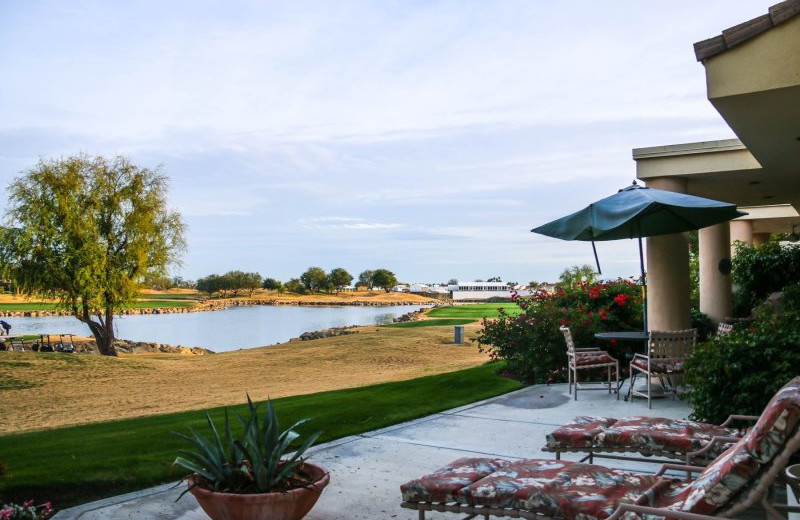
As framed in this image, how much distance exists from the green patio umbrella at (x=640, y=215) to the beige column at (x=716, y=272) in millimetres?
5500

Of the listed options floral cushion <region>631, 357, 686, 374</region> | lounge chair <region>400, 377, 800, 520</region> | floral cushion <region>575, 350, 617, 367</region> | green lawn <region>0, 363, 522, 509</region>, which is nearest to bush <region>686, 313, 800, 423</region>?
floral cushion <region>631, 357, 686, 374</region>

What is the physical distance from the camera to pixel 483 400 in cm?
909

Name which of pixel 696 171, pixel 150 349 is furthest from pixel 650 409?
pixel 150 349

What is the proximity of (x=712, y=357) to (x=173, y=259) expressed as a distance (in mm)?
27569

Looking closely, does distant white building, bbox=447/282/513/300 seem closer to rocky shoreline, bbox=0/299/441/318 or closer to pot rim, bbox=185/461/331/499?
rocky shoreline, bbox=0/299/441/318

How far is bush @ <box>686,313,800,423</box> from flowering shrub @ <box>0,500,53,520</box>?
18.3 feet

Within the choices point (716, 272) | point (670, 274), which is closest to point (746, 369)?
point (670, 274)

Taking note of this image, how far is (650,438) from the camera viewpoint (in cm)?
439

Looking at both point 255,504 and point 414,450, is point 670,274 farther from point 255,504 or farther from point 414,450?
point 255,504

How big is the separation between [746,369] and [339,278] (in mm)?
115966

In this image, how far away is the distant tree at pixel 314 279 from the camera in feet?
401

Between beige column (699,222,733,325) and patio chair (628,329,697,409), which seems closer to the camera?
patio chair (628,329,697,409)

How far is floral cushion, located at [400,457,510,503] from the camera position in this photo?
3533mm

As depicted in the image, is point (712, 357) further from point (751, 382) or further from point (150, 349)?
point (150, 349)
